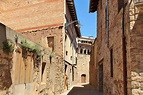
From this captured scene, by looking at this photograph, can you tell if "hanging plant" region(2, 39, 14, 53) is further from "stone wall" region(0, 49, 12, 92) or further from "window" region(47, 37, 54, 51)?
"window" region(47, 37, 54, 51)

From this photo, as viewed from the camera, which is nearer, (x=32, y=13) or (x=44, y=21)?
(x=44, y=21)

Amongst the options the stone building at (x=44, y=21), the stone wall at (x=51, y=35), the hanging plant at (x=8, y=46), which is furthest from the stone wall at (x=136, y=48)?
the stone wall at (x=51, y=35)

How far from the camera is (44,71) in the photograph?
866cm

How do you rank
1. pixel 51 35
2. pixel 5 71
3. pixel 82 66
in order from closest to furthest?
1. pixel 5 71
2. pixel 51 35
3. pixel 82 66

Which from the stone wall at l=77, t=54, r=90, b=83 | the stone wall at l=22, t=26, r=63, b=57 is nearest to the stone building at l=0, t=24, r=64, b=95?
the stone wall at l=22, t=26, r=63, b=57

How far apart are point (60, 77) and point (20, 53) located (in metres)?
7.15

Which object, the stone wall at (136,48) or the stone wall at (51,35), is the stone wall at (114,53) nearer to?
the stone wall at (136,48)

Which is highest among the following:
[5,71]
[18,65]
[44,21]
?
[44,21]

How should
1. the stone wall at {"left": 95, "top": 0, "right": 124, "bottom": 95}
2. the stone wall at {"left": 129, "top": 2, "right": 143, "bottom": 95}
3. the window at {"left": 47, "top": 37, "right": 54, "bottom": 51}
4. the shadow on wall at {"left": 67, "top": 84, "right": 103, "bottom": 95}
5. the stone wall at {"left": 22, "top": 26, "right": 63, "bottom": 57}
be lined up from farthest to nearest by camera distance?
the window at {"left": 47, "top": 37, "right": 54, "bottom": 51}
the stone wall at {"left": 22, "top": 26, "right": 63, "bottom": 57}
the shadow on wall at {"left": 67, "top": 84, "right": 103, "bottom": 95}
the stone wall at {"left": 95, "top": 0, "right": 124, "bottom": 95}
the stone wall at {"left": 129, "top": 2, "right": 143, "bottom": 95}

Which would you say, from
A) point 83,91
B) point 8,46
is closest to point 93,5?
point 83,91

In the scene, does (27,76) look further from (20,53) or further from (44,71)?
(44,71)

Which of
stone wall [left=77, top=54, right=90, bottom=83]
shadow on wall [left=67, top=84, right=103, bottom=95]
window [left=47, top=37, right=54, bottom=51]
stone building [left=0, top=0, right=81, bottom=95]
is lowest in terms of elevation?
shadow on wall [left=67, top=84, right=103, bottom=95]

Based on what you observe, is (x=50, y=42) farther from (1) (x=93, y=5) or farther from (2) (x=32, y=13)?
(1) (x=93, y=5)

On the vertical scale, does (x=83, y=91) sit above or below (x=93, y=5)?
below
